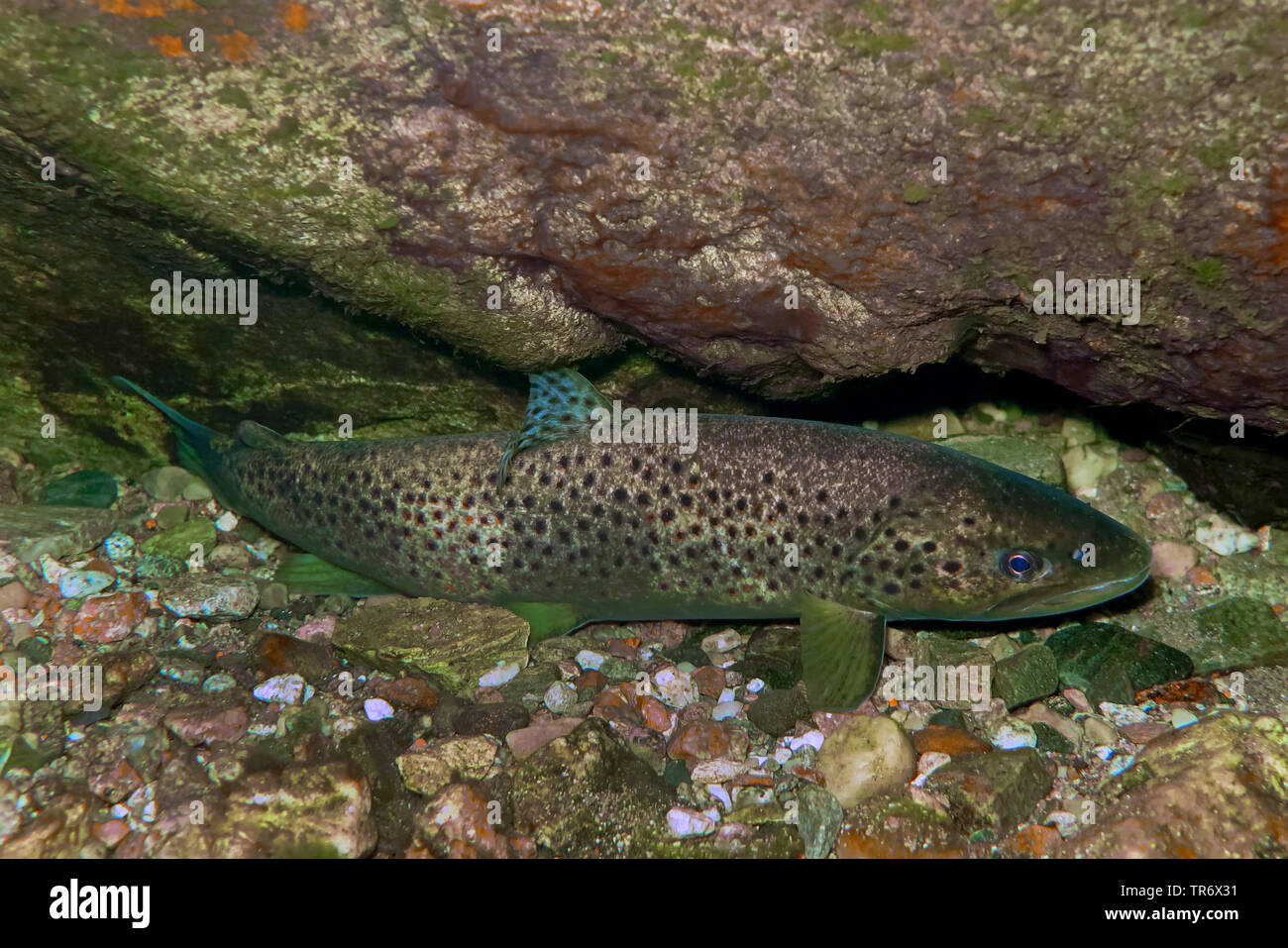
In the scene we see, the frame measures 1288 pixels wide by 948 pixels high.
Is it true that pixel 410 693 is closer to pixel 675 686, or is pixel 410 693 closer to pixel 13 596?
pixel 675 686

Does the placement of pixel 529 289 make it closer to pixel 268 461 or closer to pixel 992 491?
pixel 268 461

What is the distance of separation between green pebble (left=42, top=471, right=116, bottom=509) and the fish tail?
589 mm

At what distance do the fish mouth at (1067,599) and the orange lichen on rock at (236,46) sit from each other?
409 cm

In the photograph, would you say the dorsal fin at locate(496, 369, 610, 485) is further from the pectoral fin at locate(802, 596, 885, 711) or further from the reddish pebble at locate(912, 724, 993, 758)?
the reddish pebble at locate(912, 724, 993, 758)

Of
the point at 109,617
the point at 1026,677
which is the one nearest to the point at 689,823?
the point at 1026,677

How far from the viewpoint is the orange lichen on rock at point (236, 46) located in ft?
10.0

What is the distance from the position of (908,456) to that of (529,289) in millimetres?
2083

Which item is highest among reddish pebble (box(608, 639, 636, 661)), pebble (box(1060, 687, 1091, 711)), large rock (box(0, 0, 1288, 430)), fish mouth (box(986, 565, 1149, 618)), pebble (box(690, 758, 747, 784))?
large rock (box(0, 0, 1288, 430))

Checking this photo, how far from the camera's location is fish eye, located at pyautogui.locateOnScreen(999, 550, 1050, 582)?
3.78m

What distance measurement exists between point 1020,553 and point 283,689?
3.60 meters

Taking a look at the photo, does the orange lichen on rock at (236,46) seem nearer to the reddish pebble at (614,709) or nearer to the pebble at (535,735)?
the pebble at (535,735)

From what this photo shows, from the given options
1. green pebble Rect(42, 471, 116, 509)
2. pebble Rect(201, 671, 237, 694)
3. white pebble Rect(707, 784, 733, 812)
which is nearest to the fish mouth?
white pebble Rect(707, 784, 733, 812)

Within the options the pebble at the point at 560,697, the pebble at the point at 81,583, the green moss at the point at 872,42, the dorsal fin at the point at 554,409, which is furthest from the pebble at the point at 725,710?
the pebble at the point at 81,583

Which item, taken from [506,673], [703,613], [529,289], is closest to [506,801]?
[506,673]
